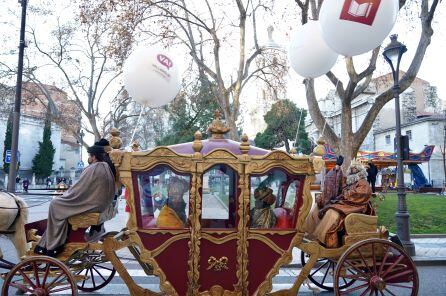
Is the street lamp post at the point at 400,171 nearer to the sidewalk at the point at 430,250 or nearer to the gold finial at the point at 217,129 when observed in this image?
the sidewalk at the point at 430,250

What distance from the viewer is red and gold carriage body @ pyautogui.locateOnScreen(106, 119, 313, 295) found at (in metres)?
4.18

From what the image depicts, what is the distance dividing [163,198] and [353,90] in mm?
6623

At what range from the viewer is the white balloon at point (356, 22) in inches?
191

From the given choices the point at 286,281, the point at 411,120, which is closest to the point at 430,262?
the point at 286,281

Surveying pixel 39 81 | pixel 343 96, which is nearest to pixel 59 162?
pixel 39 81

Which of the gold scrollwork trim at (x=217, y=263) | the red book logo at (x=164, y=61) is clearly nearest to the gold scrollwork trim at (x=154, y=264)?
the gold scrollwork trim at (x=217, y=263)

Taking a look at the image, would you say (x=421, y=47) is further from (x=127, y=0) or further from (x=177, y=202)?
(x=127, y=0)

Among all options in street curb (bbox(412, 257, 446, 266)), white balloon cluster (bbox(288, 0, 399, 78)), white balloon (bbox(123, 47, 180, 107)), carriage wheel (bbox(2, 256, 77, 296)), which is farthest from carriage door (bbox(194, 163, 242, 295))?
street curb (bbox(412, 257, 446, 266))

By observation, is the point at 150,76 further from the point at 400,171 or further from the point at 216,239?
the point at 400,171

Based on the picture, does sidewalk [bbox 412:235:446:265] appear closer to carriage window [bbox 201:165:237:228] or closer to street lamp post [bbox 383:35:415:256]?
street lamp post [bbox 383:35:415:256]

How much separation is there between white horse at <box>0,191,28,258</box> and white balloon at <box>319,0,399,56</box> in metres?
4.67

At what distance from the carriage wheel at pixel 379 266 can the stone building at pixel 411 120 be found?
2428 cm

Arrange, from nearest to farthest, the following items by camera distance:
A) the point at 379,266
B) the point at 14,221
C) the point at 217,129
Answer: the point at 379,266 → the point at 217,129 → the point at 14,221

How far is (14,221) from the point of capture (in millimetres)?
4988
